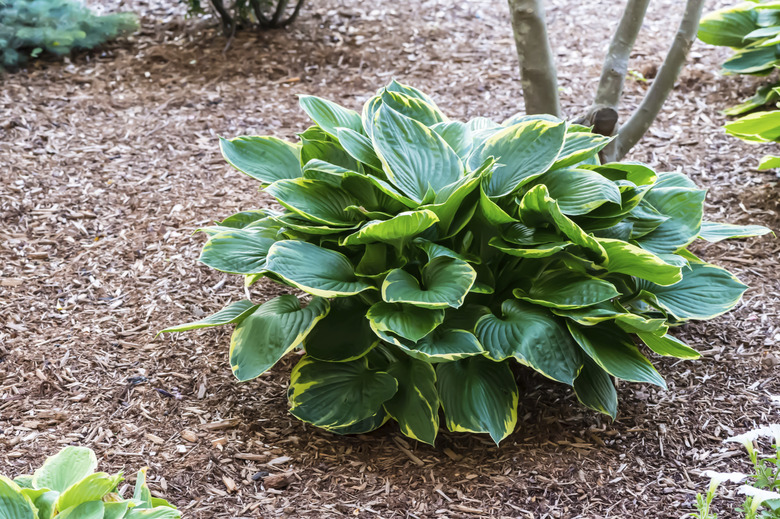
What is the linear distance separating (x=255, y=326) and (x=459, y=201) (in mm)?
867

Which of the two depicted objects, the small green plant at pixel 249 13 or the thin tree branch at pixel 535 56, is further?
the small green plant at pixel 249 13

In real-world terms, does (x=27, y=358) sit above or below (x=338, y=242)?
below

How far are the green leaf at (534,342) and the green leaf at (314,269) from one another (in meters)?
0.45

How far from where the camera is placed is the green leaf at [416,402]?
2.49m

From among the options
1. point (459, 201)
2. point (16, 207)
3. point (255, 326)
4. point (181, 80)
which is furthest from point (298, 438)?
point (181, 80)

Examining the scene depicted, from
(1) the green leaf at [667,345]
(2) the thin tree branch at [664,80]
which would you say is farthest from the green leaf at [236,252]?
(2) the thin tree branch at [664,80]

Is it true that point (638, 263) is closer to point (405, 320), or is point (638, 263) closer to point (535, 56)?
point (405, 320)

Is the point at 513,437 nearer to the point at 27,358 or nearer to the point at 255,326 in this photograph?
the point at 255,326

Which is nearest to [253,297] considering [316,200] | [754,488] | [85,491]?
[316,200]

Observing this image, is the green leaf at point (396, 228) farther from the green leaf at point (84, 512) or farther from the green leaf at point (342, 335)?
the green leaf at point (84, 512)

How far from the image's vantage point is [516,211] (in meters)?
2.62

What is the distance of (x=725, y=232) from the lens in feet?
9.57

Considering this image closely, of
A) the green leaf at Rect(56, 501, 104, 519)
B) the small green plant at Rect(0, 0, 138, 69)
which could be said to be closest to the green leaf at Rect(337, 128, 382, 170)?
the green leaf at Rect(56, 501, 104, 519)

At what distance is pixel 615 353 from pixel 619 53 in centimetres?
164
